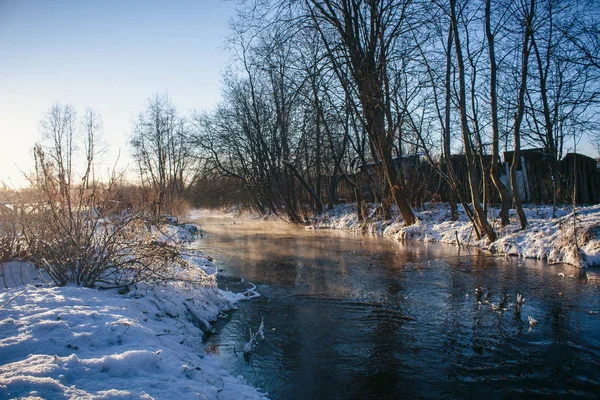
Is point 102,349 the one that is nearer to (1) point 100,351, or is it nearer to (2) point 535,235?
(1) point 100,351

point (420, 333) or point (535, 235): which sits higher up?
point (535, 235)

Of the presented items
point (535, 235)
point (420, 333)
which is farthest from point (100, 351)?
point (535, 235)

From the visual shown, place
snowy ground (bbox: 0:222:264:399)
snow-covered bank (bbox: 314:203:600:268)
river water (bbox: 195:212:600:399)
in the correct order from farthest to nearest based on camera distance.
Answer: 1. snow-covered bank (bbox: 314:203:600:268)
2. river water (bbox: 195:212:600:399)
3. snowy ground (bbox: 0:222:264:399)

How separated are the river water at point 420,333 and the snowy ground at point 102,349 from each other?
0.59 metres

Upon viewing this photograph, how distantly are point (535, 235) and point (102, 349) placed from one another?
1071 centimetres

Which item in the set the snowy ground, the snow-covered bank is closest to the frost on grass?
the snowy ground

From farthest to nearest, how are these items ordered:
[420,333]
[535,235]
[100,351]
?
[535,235], [420,333], [100,351]

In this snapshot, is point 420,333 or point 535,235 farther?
point 535,235

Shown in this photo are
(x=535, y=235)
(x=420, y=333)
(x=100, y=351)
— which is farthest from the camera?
(x=535, y=235)

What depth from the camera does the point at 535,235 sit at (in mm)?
9914

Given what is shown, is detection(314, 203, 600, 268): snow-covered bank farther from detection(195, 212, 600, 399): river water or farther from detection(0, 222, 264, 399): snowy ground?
detection(0, 222, 264, 399): snowy ground

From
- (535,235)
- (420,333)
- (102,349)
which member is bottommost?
(420,333)

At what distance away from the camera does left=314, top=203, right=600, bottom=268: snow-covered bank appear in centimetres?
829

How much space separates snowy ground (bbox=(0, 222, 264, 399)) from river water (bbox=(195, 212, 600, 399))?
0.59 m
